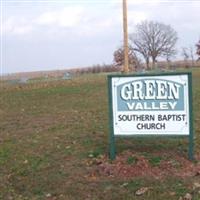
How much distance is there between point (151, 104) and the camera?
7930mm

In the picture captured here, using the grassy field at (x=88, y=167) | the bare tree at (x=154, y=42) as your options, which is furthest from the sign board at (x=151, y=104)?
the bare tree at (x=154, y=42)

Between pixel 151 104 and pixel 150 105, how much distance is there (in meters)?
0.02

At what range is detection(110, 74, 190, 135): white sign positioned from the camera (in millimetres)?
7805

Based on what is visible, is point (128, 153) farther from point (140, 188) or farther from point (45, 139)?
point (45, 139)

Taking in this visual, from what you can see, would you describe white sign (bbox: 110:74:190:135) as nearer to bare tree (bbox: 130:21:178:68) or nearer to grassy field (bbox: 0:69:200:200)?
grassy field (bbox: 0:69:200:200)

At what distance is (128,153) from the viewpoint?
8156 mm

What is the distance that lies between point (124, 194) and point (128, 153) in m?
1.64

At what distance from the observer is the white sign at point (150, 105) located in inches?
307

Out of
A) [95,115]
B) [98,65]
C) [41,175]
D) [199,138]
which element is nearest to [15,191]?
[41,175]

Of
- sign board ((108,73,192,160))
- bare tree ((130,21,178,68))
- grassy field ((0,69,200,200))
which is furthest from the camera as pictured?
bare tree ((130,21,178,68))

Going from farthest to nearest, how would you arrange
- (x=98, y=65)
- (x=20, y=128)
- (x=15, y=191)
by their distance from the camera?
(x=98, y=65) → (x=20, y=128) → (x=15, y=191)

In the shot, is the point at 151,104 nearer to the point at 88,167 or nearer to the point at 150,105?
the point at 150,105

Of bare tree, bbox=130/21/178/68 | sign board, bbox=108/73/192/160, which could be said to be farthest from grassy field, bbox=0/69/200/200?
bare tree, bbox=130/21/178/68

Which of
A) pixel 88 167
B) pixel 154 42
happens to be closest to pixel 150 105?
pixel 88 167
